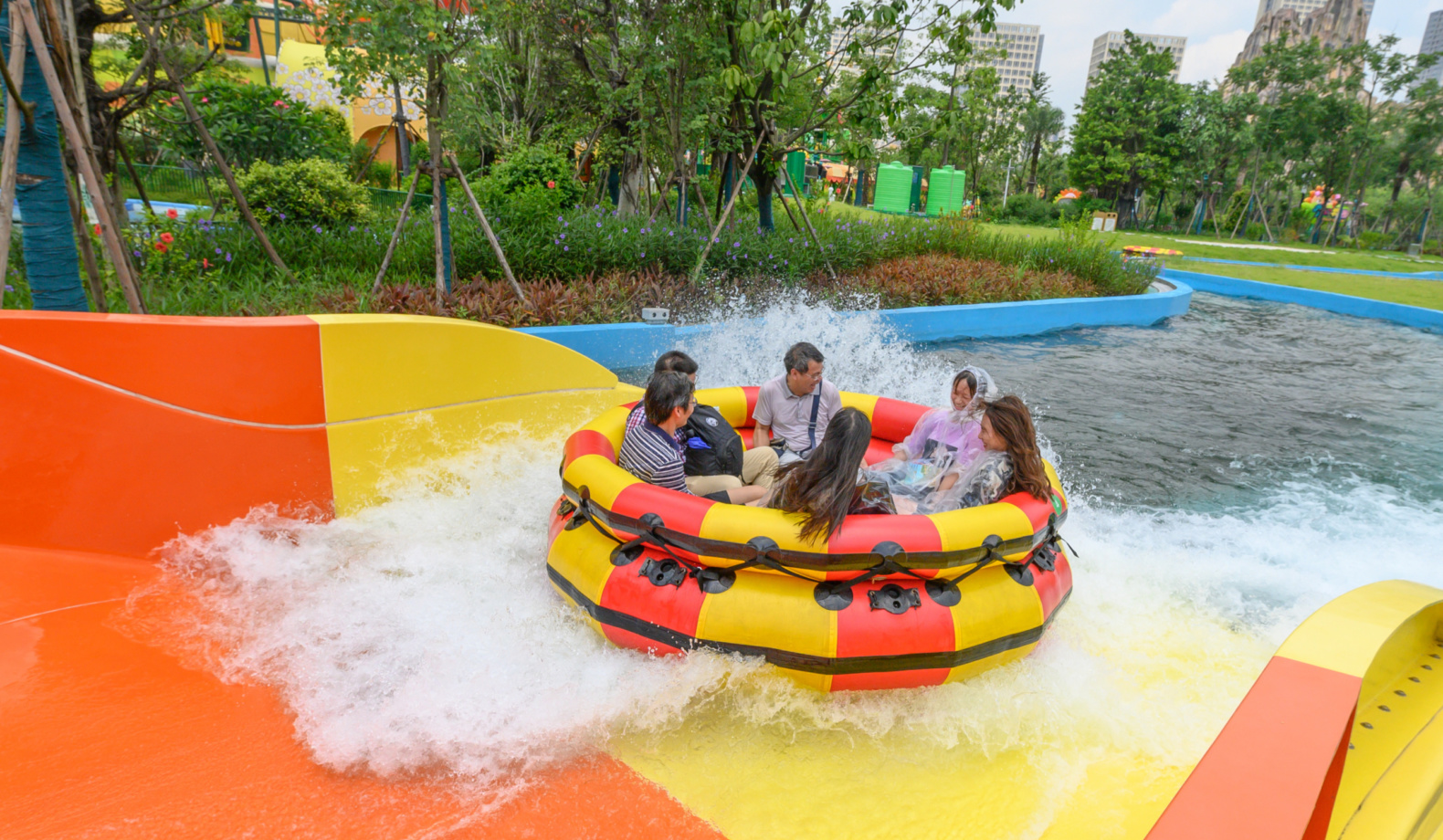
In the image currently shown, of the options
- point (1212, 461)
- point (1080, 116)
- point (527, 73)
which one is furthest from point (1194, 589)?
point (1080, 116)

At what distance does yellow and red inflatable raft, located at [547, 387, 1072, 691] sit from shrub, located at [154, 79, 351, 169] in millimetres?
8768

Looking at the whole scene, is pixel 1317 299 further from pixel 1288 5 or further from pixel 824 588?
pixel 1288 5

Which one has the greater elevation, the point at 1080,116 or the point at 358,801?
the point at 1080,116

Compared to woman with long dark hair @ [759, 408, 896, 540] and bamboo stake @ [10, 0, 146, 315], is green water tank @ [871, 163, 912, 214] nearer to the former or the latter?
bamboo stake @ [10, 0, 146, 315]

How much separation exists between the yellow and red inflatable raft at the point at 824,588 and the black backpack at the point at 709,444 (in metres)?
0.64

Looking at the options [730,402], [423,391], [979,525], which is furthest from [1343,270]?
[423,391]

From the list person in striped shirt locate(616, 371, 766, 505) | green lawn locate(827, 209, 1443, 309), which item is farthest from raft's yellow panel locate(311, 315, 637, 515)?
green lawn locate(827, 209, 1443, 309)

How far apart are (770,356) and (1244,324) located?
8939 millimetres

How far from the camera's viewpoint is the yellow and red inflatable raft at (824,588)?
8.11 ft

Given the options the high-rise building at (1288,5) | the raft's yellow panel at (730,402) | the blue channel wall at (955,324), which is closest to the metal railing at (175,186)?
the blue channel wall at (955,324)

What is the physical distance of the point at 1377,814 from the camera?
1.37 meters

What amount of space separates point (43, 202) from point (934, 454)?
167 inches

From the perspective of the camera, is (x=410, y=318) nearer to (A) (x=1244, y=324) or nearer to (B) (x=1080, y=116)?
(A) (x=1244, y=324)

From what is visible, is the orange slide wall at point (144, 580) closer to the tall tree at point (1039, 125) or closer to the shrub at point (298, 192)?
the shrub at point (298, 192)
